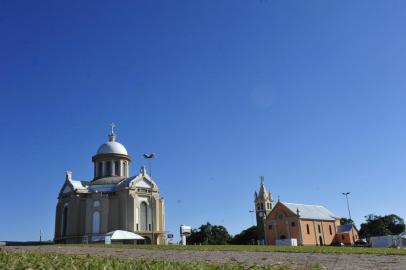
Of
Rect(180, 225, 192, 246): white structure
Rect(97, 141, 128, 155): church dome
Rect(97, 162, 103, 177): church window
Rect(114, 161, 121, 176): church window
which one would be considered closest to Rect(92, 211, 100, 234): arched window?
Rect(97, 162, 103, 177): church window

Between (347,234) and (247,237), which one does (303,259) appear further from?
(247,237)

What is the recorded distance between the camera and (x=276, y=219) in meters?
82.3

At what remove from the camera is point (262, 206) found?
89500 mm

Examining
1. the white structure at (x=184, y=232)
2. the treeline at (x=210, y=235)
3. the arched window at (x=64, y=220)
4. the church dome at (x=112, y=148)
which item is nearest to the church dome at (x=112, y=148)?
the church dome at (x=112, y=148)

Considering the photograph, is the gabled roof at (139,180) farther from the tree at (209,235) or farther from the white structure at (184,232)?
the tree at (209,235)

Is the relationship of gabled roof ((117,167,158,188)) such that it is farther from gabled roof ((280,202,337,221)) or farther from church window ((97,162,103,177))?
gabled roof ((280,202,337,221))

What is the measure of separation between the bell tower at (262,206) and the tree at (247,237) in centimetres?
698

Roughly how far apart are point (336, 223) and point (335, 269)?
84085mm

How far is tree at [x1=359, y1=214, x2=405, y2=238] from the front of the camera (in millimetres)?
87375

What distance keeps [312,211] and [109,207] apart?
4854 cm

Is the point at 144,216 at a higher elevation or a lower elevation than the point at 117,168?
lower

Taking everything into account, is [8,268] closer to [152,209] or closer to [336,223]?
[152,209]

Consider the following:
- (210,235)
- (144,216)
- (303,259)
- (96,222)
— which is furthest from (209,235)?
(303,259)

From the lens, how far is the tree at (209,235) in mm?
87375
